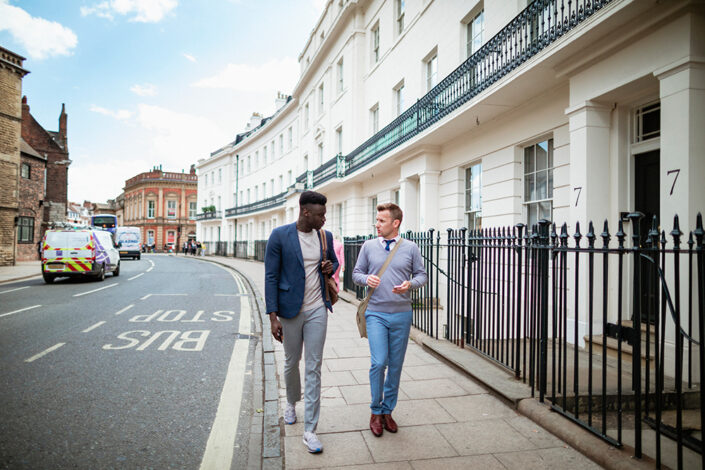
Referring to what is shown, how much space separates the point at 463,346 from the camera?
582 centimetres

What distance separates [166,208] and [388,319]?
67.7 m

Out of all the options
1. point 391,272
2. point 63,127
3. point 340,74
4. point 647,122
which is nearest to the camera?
point 391,272

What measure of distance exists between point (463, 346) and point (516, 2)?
7.29m

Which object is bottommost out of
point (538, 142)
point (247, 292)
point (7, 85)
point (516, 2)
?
point (247, 292)

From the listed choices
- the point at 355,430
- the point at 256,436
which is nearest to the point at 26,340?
the point at 256,436

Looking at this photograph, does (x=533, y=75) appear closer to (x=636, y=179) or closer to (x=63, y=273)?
(x=636, y=179)

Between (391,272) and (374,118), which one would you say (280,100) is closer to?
(374,118)

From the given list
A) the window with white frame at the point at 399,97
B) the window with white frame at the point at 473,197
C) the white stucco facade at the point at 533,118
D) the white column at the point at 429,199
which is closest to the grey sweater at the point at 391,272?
the white stucco facade at the point at 533,118

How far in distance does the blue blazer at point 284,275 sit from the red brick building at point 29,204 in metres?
32.5

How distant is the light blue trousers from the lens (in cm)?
344

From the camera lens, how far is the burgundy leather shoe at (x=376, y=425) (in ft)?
11.0

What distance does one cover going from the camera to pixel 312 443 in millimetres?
3113

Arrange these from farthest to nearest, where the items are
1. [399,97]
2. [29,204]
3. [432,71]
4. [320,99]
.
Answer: [29,204] → [320,99] → [399,97] → [432,71]

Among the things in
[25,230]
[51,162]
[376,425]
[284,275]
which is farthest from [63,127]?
[376,425]
